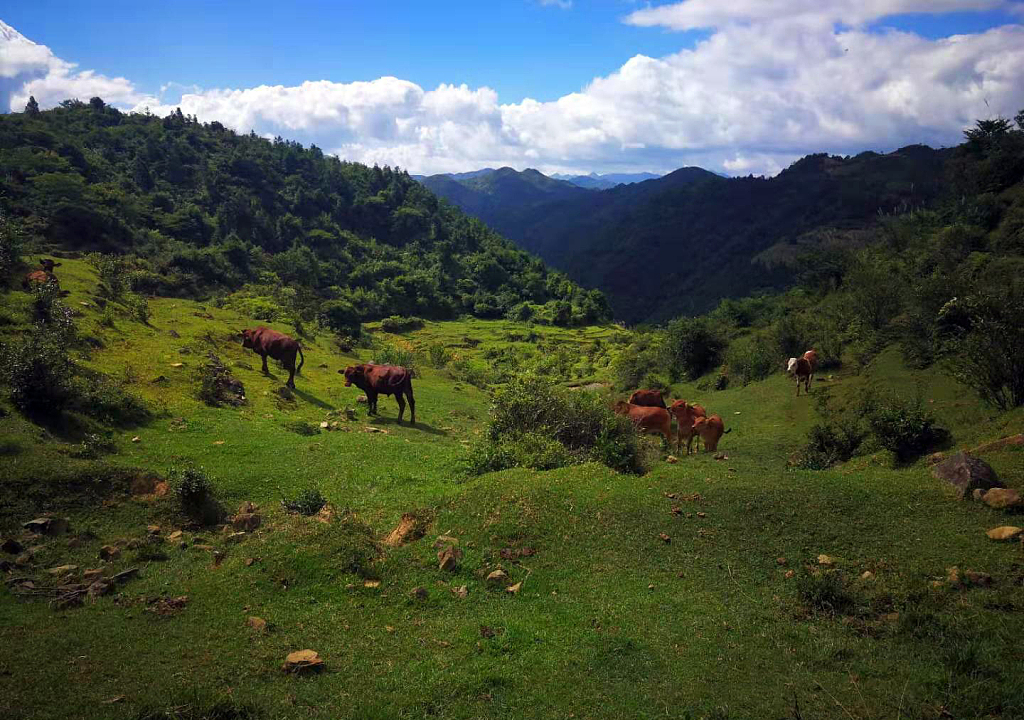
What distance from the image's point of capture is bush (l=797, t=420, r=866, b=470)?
1725cm

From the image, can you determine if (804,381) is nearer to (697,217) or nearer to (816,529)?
(816,529)

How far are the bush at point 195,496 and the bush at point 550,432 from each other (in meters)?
5.94

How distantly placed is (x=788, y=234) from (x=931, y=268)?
356 ft

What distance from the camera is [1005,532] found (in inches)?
389

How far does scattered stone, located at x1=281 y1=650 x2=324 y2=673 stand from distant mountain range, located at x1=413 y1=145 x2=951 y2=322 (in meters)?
108

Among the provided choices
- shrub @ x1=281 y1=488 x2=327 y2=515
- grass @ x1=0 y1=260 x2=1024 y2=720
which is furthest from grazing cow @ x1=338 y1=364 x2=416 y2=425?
shrub @ x1=281 y1=488 x2=327 y2=515

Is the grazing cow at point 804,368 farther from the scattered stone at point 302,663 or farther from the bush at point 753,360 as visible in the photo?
the scattered stone at point 302,663

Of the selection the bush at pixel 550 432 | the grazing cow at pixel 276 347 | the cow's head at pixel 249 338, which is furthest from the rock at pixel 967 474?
the cow's head at pixel 249 338

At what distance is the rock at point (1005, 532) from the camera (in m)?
9.80

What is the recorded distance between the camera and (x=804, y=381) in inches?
1086

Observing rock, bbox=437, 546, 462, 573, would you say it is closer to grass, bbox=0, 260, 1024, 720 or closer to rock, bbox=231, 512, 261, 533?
grass, bbox=0, 260, 1024, 720

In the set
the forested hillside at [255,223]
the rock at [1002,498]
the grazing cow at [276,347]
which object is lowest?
the rock at [1002,498]

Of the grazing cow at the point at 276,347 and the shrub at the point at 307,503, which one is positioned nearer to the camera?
the shrub at the point at 307,503

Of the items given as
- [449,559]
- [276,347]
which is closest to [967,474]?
[449,559]
